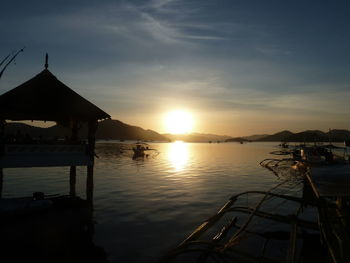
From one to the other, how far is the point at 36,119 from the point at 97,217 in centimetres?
976

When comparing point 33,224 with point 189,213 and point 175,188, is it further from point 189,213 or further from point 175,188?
point 175,188

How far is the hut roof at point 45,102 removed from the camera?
61.6 ft

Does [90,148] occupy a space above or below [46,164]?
above

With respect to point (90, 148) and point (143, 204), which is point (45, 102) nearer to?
point (90, 148)

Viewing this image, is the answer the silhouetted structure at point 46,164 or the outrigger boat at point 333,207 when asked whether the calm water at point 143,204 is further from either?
the outrigger boat at point 333,207

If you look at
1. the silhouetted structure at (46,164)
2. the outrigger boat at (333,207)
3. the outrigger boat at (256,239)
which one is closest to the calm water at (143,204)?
the silhouetted structure at (46,164)

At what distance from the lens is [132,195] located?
102ft

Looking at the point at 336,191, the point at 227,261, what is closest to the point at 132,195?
the point at 227,261

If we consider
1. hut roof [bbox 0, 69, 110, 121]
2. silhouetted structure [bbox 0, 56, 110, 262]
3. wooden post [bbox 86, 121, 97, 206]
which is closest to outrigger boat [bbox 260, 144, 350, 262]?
silhouetted structure [bbox 0, 56, 110, 262]

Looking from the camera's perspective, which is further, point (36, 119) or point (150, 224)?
point (36, 119)

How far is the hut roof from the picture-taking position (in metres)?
18.8

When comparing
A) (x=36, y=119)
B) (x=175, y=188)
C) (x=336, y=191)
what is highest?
(x=36, y=119)

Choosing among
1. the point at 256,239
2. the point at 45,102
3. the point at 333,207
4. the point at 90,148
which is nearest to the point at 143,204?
the point at 90,148

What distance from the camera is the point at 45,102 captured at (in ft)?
64.4
